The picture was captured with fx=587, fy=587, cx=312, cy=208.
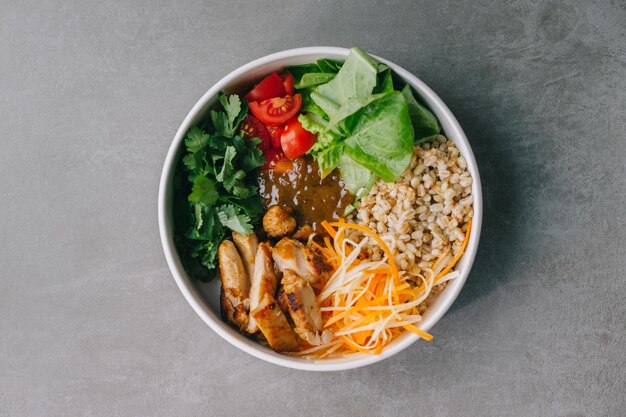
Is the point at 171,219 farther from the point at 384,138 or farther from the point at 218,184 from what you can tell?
the point at 384,138

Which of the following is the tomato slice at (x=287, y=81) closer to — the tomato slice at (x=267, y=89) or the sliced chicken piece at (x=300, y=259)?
the tomato slice at (x=267, y=89)

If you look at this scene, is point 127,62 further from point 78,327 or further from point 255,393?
point 255,393

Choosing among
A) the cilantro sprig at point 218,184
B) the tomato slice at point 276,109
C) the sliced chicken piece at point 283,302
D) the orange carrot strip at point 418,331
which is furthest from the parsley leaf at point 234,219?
the orange carrot strip at point 418,331

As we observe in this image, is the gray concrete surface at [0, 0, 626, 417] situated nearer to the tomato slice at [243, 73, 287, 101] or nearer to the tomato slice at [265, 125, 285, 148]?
the tomato slice at [243, 73, 287, 101]

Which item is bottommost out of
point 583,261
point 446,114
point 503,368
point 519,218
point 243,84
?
point 503,368

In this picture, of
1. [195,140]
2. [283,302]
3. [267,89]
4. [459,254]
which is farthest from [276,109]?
[459,254]

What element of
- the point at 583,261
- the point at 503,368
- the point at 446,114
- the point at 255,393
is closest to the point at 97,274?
the point at 255,393

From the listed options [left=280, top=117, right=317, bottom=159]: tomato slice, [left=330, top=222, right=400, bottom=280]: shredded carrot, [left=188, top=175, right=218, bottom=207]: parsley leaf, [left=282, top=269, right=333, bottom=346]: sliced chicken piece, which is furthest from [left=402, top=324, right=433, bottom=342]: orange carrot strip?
[left=188, top=175, right=218, bottom=207]: parsley leaf
